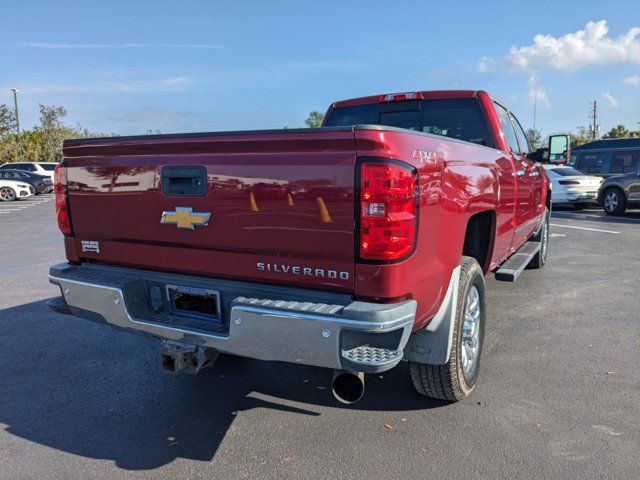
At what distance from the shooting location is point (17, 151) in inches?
1620

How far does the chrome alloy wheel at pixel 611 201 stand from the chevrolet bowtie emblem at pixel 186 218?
14851mm

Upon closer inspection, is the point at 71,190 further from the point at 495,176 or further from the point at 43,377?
the point at 495,176

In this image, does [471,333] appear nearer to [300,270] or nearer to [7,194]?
[300,270]

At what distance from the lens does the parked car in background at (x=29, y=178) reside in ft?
84.3

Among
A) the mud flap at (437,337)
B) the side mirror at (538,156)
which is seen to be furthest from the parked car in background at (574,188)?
the mud flap at (437,337)

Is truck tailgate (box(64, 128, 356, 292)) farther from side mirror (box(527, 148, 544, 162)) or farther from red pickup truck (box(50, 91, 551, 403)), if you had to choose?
side mirror (box(527, 148, 544, 162))

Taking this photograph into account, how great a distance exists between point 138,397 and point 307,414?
1.20m

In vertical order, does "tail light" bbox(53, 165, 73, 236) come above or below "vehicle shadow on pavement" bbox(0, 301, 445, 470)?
above

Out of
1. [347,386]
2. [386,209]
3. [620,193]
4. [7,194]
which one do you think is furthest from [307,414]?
[7,194]

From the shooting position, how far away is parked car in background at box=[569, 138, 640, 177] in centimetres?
1809

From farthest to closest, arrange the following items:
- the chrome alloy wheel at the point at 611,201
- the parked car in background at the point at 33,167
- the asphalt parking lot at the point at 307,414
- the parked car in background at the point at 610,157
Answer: the parked car in background at the point at 33,167 → the parked car in background at the point at 610,157 → the chrome alloy wheel at the point at 611,201 → the asphalt parking lot at the point at 307,414

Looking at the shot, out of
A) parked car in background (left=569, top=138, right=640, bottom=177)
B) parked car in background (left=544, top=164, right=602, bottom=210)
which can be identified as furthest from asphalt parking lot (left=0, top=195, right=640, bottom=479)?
parked car in background (left=569, top=138, right=640, bottom=177)

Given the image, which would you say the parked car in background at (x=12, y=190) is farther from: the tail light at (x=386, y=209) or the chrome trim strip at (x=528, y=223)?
the tail light at (x=386, y=209)

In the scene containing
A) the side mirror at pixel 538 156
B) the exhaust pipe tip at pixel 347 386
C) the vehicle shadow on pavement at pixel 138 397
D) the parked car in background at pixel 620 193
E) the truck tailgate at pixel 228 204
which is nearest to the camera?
the truck tailgate at pixel 228 204
